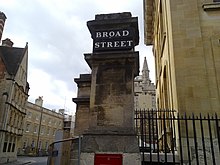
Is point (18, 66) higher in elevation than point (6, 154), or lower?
higher

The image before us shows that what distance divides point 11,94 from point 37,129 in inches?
1234

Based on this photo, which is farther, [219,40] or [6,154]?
[6,154]

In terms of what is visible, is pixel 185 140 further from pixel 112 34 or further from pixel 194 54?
pixel 112 34

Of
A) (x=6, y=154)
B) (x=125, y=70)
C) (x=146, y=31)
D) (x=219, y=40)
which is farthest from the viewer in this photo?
(x=6, y=154)

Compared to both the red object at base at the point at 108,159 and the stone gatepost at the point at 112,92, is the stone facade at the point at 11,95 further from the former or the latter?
the red object at base at the point at 108,159

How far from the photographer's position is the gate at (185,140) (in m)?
5.96

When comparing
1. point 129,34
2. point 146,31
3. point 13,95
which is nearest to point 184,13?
point 129,34

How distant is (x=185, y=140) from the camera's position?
8000 millimetres

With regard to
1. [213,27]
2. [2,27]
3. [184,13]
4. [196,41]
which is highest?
[2,27]

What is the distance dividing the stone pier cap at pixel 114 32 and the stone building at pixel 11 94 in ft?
85.8

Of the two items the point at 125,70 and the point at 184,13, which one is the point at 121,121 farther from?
the point at 184,13

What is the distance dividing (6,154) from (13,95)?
763cm

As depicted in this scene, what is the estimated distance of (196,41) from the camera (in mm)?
9461

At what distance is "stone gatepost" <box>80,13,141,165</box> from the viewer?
544cm
